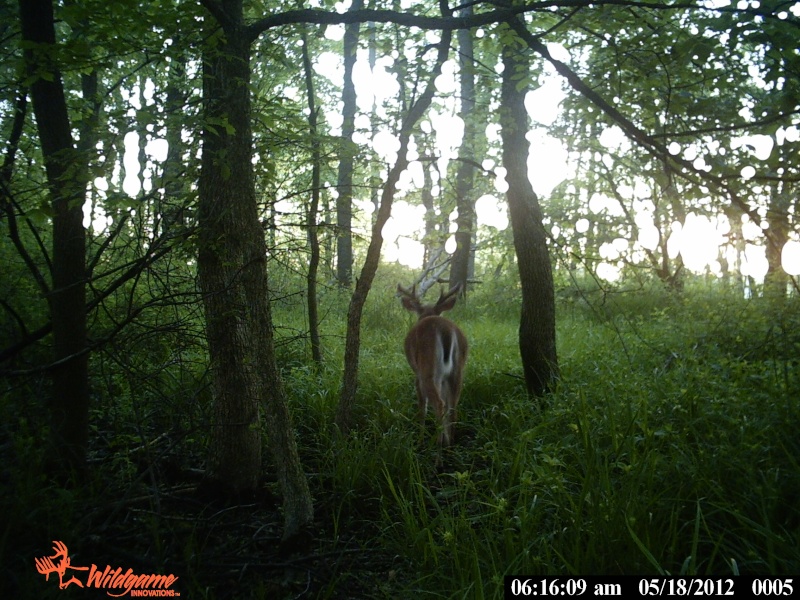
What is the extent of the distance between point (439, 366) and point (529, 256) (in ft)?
5.05

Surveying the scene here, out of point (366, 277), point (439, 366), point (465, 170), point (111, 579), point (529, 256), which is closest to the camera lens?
point (111, 579)

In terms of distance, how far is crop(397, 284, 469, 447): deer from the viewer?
4.76 metres

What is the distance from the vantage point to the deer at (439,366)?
4.76 meters

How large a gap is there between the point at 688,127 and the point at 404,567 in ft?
10.5

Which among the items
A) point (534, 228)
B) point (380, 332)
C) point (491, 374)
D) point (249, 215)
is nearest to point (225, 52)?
point (249, 215)

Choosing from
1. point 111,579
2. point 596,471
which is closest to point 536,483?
point 596,471

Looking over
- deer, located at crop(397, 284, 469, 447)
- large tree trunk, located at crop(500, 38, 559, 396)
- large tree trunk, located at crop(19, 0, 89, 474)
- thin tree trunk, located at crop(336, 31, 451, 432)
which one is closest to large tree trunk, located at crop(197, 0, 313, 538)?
large tree trunk, located at crop(19, 0, 89, 474)

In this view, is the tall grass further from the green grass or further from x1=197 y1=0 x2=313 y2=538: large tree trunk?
x1=197 y1=0 x2=313 y2=538: large tree trunk

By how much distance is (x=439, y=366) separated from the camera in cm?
486

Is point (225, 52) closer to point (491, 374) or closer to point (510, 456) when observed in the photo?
point (510, 456)

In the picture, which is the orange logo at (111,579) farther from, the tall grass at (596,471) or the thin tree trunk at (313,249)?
the thin tree trunk at (313,249)

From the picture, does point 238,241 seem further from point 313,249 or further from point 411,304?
point 411,304

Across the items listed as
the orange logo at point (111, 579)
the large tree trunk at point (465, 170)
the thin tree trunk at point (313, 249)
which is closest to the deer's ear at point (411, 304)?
the large tree trunk at point (465, 170)

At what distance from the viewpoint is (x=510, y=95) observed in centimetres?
545
